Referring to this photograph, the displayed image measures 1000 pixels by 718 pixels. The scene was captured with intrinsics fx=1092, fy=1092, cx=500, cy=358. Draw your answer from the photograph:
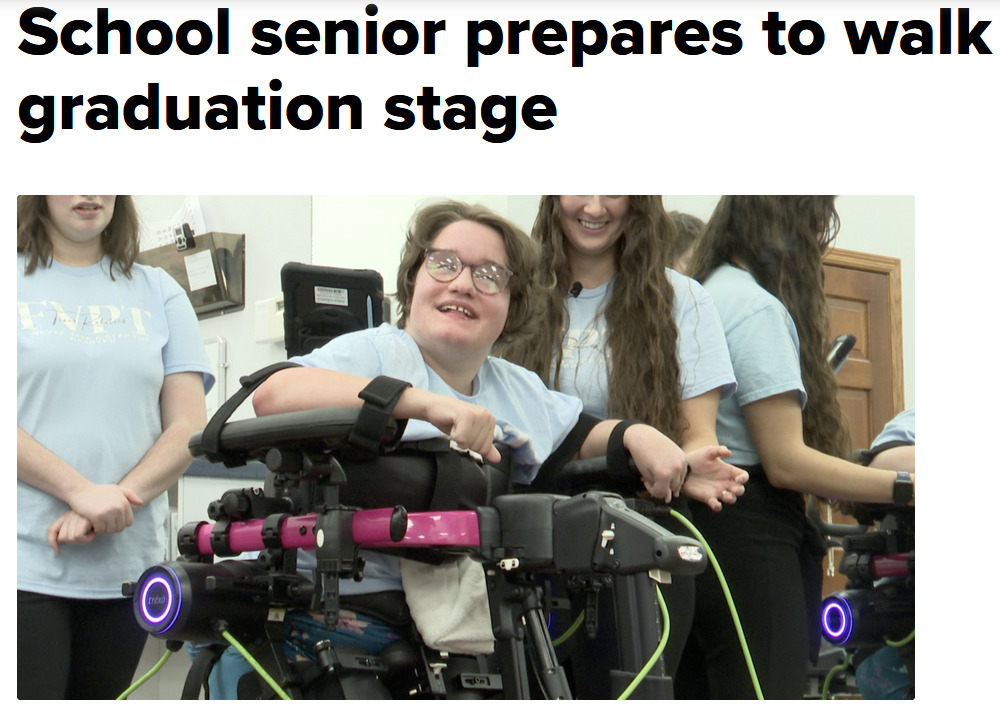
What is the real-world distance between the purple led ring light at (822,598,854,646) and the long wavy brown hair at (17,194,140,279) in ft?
4.55

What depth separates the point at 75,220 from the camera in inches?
73.4

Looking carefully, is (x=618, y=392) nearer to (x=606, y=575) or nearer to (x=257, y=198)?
(x=606, y=575)

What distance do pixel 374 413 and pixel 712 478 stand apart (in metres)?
0.63

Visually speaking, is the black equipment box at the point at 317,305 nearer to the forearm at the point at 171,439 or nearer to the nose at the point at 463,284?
the forearm at the point at 171,439

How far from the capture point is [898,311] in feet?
14.0

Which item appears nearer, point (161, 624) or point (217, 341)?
point (161, 624)

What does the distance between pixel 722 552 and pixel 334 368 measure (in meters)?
0.81

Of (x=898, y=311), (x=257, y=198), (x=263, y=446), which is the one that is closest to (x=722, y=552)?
(x=263, y=446)

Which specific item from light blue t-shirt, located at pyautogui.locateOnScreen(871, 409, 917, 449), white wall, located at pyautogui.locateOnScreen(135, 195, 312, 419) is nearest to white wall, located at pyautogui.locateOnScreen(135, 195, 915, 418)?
white wall, located at pyautogui.locateOnScreen(135, 195, 312, 419)

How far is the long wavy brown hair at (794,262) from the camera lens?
86.0 inches

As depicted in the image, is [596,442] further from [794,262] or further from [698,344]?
[794,262]

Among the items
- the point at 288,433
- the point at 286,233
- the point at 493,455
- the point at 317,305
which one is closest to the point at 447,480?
the point at 493,455

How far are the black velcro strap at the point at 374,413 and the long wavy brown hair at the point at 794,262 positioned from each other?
3.70 ft

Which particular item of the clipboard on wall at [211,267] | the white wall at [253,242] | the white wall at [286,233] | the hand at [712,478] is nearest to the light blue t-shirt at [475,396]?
the hand at [712,478]
